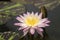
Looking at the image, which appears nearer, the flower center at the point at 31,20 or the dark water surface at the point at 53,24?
the flower center at the point at 31,20

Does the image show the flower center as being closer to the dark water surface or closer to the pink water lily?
the pink water lily

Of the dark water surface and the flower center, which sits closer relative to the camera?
the flower center

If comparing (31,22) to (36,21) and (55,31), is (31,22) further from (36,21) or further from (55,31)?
(55,31)

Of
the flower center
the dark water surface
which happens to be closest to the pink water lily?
the flower center

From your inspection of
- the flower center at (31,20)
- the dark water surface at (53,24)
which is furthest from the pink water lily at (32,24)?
the dark water surface at (53,24)

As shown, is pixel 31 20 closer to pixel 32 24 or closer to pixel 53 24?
pixel 32 24

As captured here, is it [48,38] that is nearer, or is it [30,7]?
[48,38]

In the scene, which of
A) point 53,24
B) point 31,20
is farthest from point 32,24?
point 53,24

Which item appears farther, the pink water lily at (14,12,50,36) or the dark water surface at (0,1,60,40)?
the dark water surface at (0,1,60,40)

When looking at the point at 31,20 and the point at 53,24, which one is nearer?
the point at 31,20

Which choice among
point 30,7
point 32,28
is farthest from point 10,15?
point 32,28

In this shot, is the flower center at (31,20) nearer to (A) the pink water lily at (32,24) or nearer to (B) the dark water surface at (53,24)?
(A) the pink water lily at (32,24)
